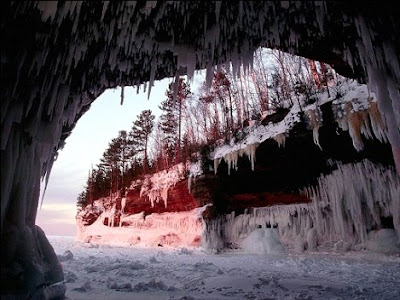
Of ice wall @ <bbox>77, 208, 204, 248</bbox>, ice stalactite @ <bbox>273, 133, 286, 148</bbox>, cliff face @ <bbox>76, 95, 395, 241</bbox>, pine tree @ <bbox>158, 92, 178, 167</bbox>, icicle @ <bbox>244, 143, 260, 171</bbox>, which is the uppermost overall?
pine tree @ <bbox>158, 92, 178, 167</bbox>

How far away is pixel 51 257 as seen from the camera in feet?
13.8

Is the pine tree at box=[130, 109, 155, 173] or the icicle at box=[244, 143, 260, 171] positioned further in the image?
the pine tree at box=[130, 109, 155, 173]

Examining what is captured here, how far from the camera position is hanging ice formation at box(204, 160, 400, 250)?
1138cm

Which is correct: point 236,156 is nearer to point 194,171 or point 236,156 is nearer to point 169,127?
point 194,171

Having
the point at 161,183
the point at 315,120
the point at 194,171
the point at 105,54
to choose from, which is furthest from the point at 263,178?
the point at 105,54

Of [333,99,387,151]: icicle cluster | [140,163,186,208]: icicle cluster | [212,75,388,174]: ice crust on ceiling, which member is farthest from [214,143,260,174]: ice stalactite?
[333,99,387,151]: icicle cluster

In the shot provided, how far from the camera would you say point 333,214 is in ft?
41.9

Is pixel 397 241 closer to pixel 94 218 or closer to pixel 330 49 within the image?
pixel 330 49

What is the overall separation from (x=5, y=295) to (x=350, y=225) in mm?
13680

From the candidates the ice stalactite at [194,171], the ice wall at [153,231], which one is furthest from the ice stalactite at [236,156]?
the ice wall at [153,231]

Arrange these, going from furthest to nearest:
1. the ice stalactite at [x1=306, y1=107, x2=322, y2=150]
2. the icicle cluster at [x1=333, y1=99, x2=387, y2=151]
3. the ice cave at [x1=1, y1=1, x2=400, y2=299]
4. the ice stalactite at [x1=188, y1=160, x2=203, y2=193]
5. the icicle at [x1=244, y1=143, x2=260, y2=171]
Answer: the ice stalactite at [x1=188, y1=160, x2=203, y2=193], the icicle at [x1=244, y1=143, x2=260, y2=171], the ice stalactite at [x1=306, y1=107, x2=322, y2=150], the icicle cluster at [x1=333, y1=99, x2=387, y2=151], the ice cave at [x1=1, y1=1, x2=400, y2=299]

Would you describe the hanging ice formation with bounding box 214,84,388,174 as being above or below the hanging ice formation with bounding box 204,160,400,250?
above

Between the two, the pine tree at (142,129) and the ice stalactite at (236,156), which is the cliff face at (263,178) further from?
the pine tree at (142,129)

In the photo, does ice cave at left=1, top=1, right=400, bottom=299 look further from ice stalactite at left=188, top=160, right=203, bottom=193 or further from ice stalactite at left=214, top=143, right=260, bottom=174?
ice stalactite at left=188, top=160, right=203, bottom=193
